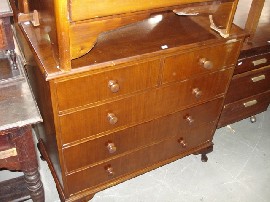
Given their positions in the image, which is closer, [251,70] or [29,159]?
[29,159]

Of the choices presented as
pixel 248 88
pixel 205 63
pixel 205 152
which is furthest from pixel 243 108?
pixel 205 63

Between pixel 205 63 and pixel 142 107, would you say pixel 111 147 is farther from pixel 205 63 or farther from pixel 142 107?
pixel 205 63

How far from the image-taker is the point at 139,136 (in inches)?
82.5

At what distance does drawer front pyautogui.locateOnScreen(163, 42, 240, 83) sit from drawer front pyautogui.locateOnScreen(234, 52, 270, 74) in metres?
0.44

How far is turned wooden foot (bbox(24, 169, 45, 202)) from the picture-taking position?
68.2 inches

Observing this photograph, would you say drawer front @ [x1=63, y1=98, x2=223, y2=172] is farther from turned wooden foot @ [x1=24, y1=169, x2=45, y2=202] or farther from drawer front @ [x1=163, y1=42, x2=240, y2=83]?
drawer front @ [x1=163, y1=42, x2=240, y2=83]

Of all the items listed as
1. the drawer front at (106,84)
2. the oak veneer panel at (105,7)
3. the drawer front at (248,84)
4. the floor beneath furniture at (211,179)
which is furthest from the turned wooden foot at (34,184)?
the drawer front at (248,84)

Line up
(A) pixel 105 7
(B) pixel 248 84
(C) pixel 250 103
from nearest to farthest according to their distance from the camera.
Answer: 1. (A) pixel 105 7
2. (B) pixel 248 84
3. (C) pixel 250 103

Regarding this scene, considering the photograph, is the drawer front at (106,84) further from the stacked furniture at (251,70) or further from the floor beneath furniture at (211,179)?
the floor beneath furniture at (211,179)

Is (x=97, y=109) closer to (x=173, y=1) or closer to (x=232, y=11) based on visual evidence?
(x=173, y=1)

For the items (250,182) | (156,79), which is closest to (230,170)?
(250,182)

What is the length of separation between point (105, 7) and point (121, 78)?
45cm

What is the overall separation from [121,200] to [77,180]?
539mm

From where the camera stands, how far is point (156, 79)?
1.82 metres
